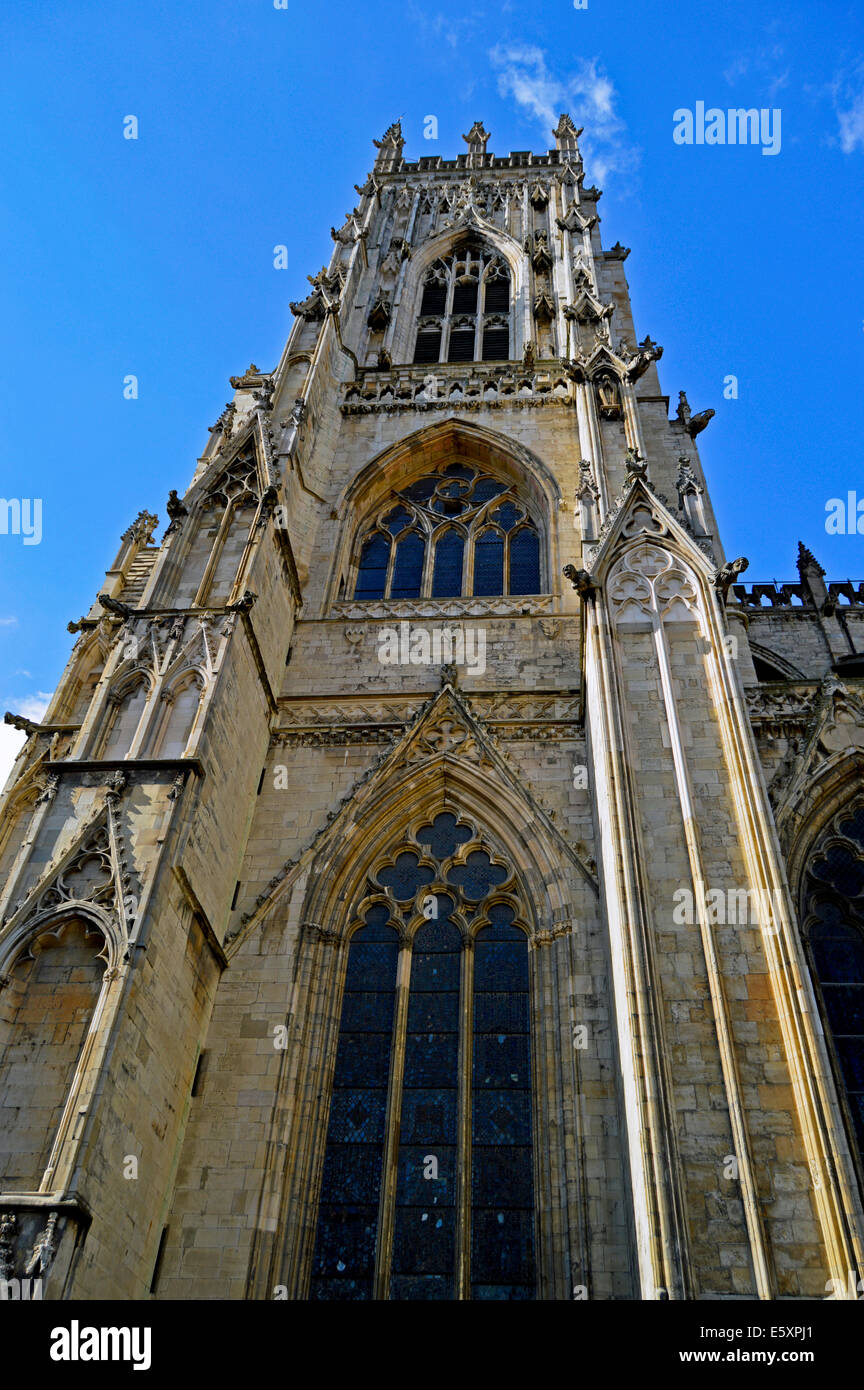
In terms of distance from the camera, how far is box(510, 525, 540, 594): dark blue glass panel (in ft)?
50.8

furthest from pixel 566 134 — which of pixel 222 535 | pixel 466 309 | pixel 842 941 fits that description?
pixel 842 941

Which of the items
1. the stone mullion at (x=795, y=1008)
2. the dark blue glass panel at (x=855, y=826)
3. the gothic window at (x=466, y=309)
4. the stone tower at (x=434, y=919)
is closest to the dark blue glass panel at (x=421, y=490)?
the stone tower at (x=434, y=919)

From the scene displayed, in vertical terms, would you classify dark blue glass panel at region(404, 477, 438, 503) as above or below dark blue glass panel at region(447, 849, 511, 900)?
above

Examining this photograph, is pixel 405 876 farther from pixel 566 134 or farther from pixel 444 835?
pixel 566 134

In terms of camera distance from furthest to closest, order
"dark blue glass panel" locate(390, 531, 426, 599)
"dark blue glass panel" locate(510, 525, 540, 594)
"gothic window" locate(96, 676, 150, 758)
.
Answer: "dark blue glass panel" locate(390, 531, 426, 599), "dark blue glass panel" locate(510, 525, 540, 594), "gothic window" locate(96, 676, 150, 758)

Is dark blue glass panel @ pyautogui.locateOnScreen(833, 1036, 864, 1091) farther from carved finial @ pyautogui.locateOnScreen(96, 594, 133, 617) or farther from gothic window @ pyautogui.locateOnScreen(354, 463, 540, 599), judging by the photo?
carved finial @ pyautogui.locateOnScreen(96, 594, 133, 617)

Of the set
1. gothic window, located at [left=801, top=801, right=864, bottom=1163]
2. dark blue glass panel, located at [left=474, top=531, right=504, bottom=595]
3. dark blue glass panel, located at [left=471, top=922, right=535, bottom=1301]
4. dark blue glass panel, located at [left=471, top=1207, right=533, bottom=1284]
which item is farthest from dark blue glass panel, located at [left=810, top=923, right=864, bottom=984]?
dark blue glass panel, located at [left=474, top=531, right=504, bottom=595]

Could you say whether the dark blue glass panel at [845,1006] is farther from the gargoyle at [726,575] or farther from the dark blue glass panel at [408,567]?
the dark blue glass panel at [408,567]

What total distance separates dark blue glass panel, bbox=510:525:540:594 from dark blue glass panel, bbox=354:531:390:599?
6.47 feet

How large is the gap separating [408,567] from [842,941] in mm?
8493

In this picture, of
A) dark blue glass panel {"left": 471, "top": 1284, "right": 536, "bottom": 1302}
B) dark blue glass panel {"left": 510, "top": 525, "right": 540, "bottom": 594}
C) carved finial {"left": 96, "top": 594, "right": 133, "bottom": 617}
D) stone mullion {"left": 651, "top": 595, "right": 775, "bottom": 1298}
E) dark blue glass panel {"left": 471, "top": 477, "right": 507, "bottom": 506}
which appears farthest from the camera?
dark blue glass panel {"left": 471, "top": 477, "right": 507, "bottom": 506}

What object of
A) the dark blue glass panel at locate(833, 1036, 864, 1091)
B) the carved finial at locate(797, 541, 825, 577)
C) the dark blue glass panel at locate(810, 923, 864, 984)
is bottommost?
the dark blue glass panel at locate(833, 1036, 864, 1091)
